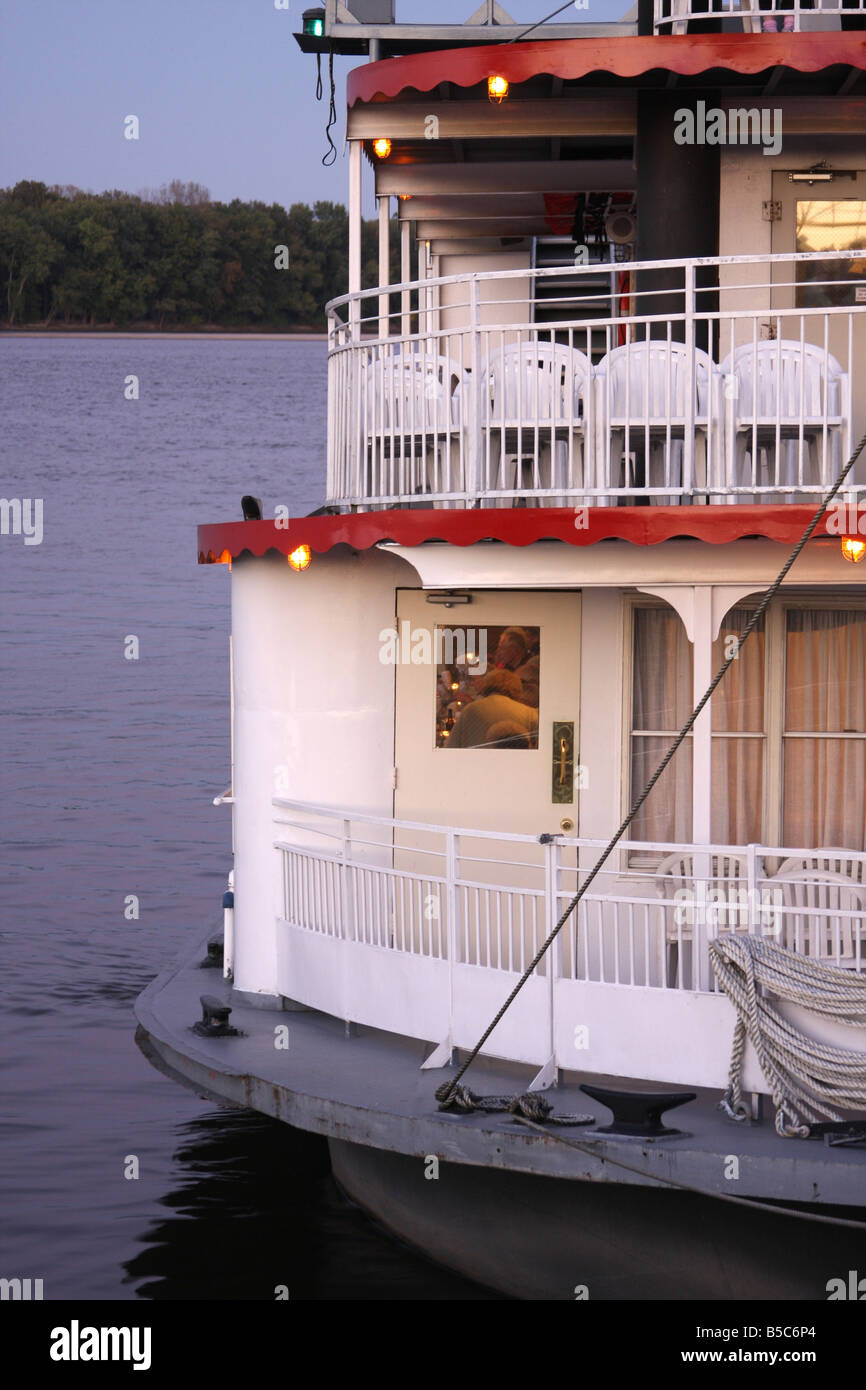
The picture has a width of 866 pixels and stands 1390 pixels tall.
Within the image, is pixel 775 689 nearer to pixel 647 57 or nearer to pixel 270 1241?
pixel 647 57

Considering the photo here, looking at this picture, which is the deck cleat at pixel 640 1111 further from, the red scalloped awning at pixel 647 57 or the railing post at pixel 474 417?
the red scalloped awning at pixel 647 57

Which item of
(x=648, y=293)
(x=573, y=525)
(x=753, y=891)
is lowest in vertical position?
(x=753, y=891)

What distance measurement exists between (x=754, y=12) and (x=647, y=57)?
1.62 metres

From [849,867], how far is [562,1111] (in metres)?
2.68

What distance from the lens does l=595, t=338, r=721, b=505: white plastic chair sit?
Answer: 905cm

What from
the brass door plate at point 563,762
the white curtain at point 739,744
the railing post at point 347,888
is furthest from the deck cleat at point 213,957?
the white curtain at point 739,744

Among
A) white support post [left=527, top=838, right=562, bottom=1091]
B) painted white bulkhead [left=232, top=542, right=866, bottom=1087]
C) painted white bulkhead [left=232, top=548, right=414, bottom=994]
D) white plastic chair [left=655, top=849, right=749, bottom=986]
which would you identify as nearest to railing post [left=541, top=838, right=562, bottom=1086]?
white support post [left=527, top=838, right=562, bottom=1091]

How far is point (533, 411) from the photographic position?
365 inches

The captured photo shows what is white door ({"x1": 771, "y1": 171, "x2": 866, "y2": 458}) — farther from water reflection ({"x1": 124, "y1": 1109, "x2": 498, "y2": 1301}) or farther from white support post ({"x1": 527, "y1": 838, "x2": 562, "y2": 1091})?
water reflection ({"x1": 124, "y1": 1109, "x2": 498, "y2": 1301})

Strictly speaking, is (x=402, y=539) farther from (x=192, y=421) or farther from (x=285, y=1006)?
(x=192, y=421)

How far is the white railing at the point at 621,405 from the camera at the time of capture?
8.99 metres

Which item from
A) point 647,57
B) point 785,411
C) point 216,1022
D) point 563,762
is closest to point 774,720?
point 563,762

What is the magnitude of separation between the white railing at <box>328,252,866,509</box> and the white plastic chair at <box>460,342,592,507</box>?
13 millimetres

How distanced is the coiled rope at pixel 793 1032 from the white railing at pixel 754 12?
553 centimetres
